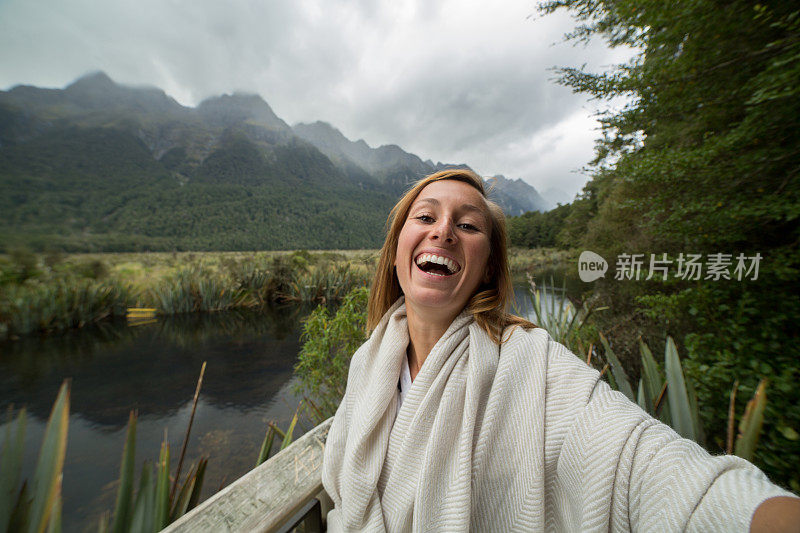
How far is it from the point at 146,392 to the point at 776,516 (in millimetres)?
5873

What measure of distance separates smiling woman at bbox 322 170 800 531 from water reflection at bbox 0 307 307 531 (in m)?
2.67

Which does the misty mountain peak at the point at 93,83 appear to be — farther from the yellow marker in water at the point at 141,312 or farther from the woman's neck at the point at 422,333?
the woman's neck at the point at 422,333

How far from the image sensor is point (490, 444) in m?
0.88

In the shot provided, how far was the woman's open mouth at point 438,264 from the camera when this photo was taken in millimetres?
1161

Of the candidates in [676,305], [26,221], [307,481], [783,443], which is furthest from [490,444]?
[26,221]

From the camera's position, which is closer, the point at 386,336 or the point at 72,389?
the point at 386,336

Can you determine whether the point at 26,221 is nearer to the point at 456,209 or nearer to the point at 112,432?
the point at 112,432

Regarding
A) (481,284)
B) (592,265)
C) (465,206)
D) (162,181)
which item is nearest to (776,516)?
(481,284)

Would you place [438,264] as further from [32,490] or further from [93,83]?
[93,83]

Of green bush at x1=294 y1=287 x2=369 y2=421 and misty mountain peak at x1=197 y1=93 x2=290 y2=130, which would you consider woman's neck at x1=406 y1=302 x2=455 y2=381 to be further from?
misty mountain peak at x1=197 y1=93 x2=290 y2=130

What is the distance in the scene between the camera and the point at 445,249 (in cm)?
117

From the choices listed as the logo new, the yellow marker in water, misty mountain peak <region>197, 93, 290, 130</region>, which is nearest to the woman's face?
the logo new

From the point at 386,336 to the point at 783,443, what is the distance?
2826mm

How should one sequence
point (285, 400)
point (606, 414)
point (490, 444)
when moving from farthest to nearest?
point (285, 400) < point (490, 444) < point (606, 414)
